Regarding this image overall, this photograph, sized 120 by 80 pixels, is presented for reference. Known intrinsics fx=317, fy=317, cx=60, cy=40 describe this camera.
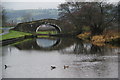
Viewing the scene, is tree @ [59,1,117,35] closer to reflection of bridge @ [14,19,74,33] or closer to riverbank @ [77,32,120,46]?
riverbank @ [77,32,120,46]

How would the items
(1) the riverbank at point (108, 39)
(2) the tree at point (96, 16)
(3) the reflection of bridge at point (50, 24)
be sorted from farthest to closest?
(3) the reflection of bridge at point (50, 24) < (2) the tree at point (96, 16) < (1) the riverbank at point (108, 39)

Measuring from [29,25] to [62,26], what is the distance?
10.4 meters

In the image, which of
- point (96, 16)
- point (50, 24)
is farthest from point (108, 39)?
point (50, 24)

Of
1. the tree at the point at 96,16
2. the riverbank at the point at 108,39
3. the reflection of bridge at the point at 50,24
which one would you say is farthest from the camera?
the reflection of bridge at the point at 50,24

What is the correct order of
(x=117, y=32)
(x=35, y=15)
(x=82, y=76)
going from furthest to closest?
(x=35, y=15) → (x=117, y=32) → (x=82, y=76)

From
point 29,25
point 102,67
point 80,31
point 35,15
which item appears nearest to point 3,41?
point 80,31

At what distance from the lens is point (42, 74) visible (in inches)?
710

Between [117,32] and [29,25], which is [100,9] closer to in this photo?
[117,32]

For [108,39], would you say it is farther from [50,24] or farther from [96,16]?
[50,24]

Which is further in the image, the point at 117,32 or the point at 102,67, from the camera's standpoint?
the point at 117,32

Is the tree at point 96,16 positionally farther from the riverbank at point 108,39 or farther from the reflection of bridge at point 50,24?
the reflection of bridge at point 50,24

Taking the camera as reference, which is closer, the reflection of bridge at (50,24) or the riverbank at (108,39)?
the riverbank at (108,39)

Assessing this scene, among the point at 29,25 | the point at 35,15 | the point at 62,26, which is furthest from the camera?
A: the point at 35,15

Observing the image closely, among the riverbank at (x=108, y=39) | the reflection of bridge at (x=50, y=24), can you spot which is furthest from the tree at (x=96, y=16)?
the reflection of bridge at (x=50, y=24)
